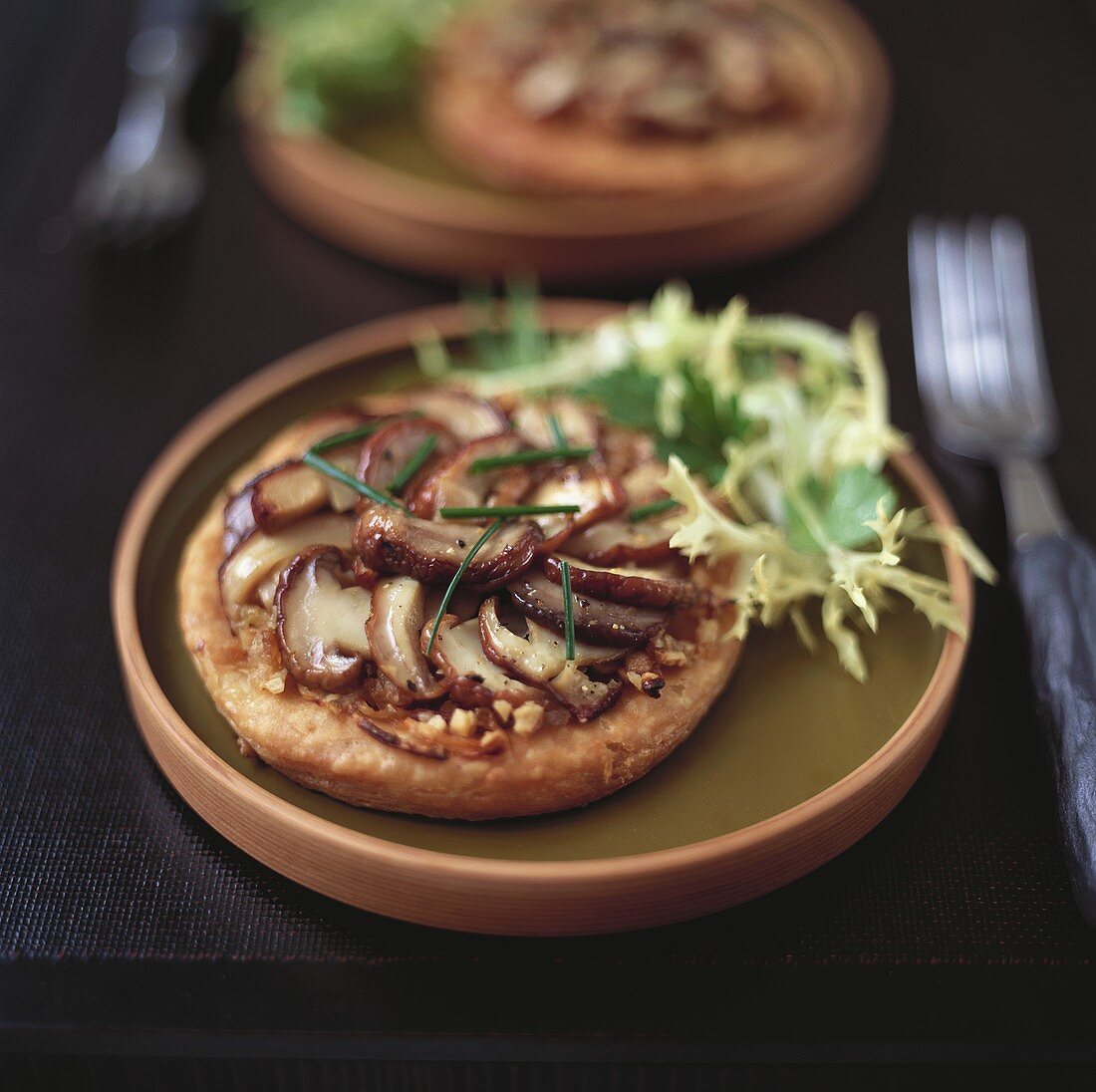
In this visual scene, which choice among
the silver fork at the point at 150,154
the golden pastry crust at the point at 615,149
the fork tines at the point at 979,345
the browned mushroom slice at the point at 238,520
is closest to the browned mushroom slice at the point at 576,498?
the browned mushroom slice at the point at 238,520

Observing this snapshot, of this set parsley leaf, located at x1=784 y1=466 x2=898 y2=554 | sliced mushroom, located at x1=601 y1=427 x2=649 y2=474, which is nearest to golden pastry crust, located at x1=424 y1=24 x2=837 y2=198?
sliced mushroom, located at x1=601 y1=427 x2=649 y2=474

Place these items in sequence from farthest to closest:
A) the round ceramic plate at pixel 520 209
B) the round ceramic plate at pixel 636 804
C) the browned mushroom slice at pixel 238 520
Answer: the round ceramic plate at pixel 520 209 < the browned mushroom slice at pixel 238 520 < the round ceramic plate at pixel 636 804

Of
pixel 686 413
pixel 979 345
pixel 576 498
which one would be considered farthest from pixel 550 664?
pixel 979 345

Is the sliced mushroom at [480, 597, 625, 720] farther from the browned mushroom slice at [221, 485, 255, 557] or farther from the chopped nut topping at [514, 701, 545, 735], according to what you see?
the browned mushroom slice at [221, 485, 255, 557]

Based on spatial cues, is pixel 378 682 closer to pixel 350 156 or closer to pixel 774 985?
pixel 774 985

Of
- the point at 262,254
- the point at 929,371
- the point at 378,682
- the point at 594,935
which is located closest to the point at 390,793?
the point at 378,682

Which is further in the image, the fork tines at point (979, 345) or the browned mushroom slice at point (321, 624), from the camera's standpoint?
the fork tines at point (979, 345)

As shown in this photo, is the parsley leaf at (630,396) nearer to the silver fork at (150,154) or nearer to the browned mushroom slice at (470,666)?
the browned mushroom slice at (470,666)
